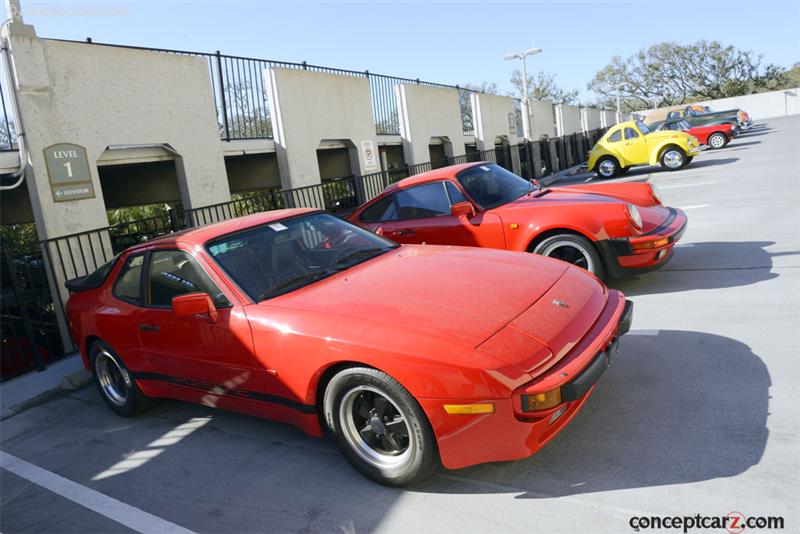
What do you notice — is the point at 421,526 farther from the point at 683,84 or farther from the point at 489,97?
the point at 683,84

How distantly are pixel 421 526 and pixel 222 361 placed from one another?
1.70 m

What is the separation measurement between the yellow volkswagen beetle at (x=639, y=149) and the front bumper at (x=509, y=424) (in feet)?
57.3

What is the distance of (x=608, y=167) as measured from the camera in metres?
19.5

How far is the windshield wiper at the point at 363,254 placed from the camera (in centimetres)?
433

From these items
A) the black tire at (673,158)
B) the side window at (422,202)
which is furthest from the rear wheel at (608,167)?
the side window at (422,202)

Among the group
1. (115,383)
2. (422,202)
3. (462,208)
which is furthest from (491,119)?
(115,383)

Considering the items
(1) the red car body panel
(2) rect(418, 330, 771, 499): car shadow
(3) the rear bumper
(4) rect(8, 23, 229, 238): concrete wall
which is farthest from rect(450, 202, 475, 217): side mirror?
(1) the red car body panel

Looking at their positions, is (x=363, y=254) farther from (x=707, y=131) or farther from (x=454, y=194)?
(x=707, y=131)

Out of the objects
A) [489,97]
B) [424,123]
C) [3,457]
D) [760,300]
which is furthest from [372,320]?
[489,97]

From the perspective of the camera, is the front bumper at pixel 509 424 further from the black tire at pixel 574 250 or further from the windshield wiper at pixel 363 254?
the black tire at pixel 574 250

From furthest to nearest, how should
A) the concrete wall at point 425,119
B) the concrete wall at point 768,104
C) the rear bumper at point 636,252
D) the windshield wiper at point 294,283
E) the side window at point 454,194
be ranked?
the concrete wall at point 768,104 → the concrete wall at point 425,119 → the side window at point 454,194 → the rear bumper at point 636,252 → the windshield wiper at point 294,283

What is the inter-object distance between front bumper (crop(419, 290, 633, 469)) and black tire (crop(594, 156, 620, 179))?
58.3 ft

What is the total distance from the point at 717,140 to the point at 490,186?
21629 millimetres

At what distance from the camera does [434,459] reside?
3.04 metres
